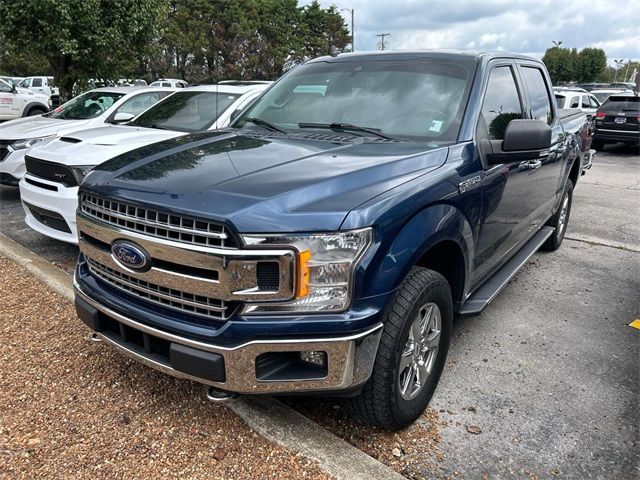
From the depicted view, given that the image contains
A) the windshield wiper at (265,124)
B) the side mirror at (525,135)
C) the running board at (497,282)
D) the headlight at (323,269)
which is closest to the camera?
the headlight at (323,269)

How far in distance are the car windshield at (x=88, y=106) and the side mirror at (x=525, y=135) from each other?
251 inches

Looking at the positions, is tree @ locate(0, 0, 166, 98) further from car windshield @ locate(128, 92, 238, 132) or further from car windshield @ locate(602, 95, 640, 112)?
car windshield @ locate(602, 95, 640, 112)

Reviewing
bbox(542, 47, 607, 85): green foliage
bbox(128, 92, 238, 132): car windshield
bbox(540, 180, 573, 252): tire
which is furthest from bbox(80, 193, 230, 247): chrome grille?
bbox(542, 47, 607, 85): green foliage

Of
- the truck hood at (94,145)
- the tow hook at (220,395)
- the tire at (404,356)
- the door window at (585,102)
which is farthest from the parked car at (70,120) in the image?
the door window at (585,102)

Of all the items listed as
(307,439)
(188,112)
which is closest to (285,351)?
(307,439)

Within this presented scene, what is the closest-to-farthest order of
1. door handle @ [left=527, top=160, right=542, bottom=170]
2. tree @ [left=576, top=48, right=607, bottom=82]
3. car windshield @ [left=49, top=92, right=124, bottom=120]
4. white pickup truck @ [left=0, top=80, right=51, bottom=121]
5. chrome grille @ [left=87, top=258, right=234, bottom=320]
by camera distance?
chrome grille @ [left=87, top=258, right=234, bottom=320] → door handle @ [left=527, top=160, right=542, bottom=170] → car windshield @ [left=49, top=92, right=124, bottom=120] → white pickup truck @ [left=0, top=80, right=51, bottom=121] → tree @ [left=576, top=48, right=607, bottom=82]

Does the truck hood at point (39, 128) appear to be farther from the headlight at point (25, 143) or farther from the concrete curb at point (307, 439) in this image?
the concrete curb at point (307, 439)

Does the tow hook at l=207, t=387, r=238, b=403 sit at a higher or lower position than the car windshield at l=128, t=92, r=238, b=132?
lower

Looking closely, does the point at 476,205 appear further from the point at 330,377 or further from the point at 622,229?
the point at 622,229

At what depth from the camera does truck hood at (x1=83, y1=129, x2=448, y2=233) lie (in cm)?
210

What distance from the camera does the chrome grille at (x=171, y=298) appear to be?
2.18m

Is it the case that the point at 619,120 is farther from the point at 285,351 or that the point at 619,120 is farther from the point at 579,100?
the point at 285,351

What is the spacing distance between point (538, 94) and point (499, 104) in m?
1.15

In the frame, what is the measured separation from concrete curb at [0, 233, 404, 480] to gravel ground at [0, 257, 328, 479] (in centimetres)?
5
